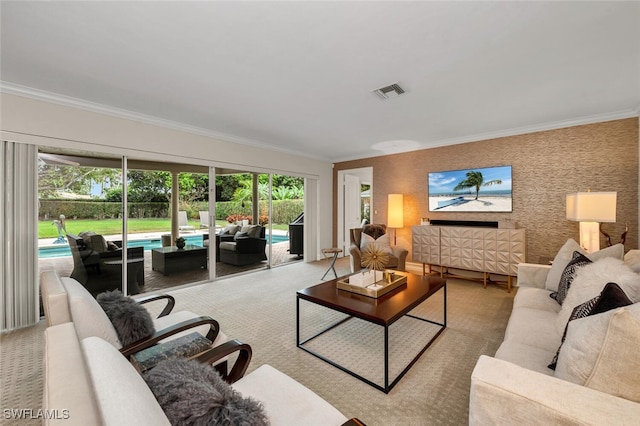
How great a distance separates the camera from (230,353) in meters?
1.35

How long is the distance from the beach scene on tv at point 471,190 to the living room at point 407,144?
0.13m

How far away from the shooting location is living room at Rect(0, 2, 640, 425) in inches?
78.6

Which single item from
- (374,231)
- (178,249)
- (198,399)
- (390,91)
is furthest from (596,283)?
(178,249)

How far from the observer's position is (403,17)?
183 centimetres

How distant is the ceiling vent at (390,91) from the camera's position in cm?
283

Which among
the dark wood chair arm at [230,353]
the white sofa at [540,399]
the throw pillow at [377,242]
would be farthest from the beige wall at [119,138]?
the white sofa at [540,399]

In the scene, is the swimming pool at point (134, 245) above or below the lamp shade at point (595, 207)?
below

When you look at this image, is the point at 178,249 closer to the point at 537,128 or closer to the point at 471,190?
the point at 471,190

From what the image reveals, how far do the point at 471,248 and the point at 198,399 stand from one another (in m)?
4.53

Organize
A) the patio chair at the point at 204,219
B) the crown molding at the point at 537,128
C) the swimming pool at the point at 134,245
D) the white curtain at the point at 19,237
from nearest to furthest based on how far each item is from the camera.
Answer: the white curtain at the point at 19,237 < the swimming pool at the point at 134,245 < the crown molding at the point at 537,128 < the patio chair at the point at 204,219

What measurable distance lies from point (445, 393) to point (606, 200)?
9.65 ft

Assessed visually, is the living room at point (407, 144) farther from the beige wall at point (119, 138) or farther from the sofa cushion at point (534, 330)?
the sofa cushion at point (534, 330)

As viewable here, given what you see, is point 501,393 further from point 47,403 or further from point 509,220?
point 509,220

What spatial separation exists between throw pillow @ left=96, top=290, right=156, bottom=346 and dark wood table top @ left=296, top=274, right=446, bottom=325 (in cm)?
125
